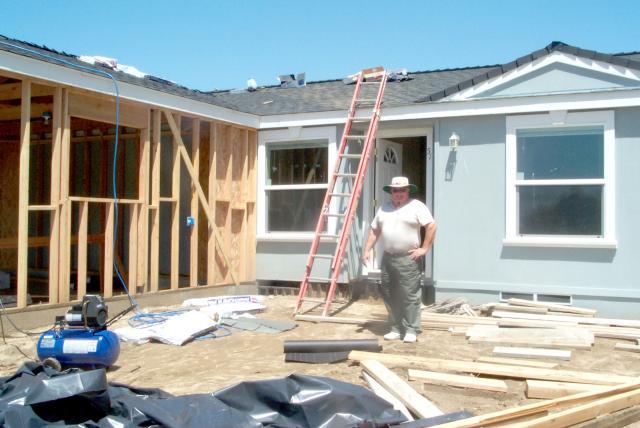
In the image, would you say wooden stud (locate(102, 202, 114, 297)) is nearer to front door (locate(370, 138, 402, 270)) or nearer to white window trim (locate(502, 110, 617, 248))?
front door (locate(370, 138, 402, 270))

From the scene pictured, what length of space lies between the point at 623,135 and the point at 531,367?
4.27 metres

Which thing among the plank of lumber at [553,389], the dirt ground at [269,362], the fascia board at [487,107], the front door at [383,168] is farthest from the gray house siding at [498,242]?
the plank of lumber at [553,389]

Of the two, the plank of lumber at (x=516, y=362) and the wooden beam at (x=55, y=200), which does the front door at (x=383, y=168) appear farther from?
the wooden beam at (x=55, y=200)

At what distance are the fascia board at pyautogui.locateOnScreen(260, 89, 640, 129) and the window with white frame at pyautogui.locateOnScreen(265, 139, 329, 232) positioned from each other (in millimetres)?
398

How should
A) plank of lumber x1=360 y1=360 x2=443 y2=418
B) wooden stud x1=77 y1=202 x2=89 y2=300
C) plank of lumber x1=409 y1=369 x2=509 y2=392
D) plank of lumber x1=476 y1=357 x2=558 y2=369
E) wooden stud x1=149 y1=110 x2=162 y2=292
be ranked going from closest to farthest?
plank of lumber x1=360 y1=360 x2=443 y2=418 → plank of lumber x1=409 y1=369 x2=509 y2=392 → plank of lumber x1=476 y1=357 x2=558 y2=369 → wooden stud x1=77 y1=202 x2=89 y2=300 → wooden stud x1=149 y1=110 x2=162 y2=292

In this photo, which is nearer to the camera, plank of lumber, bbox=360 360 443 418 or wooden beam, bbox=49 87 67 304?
plank of lumber, bbox=360 360 443 418

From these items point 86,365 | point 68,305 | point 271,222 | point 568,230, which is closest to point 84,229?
point 68,305

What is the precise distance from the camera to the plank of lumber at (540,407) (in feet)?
12.3

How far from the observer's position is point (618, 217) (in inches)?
325

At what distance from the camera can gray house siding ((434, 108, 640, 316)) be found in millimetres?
8227

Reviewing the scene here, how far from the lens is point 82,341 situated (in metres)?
5.32

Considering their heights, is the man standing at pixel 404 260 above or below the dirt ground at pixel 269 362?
above

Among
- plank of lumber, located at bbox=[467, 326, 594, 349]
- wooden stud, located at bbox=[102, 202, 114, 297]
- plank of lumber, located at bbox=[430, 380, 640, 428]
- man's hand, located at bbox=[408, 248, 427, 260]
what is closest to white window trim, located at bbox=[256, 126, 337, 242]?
wooden stud, located at bbox=[102, 202, 114, 297]

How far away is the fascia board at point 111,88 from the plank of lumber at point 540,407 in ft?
19.1
